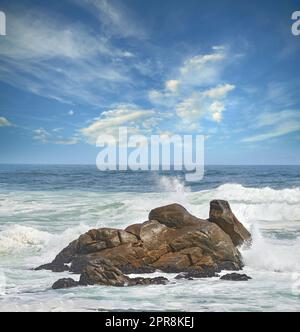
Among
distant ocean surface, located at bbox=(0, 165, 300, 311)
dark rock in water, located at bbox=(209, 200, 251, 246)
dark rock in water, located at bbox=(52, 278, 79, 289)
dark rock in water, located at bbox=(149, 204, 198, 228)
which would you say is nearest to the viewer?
distant ocean surface, located at bbox=(0, 165, 300, 311)

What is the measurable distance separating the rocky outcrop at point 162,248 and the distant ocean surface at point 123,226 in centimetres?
67

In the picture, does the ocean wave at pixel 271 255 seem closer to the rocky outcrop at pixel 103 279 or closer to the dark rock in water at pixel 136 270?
the dark rock in water at pixel 136 270

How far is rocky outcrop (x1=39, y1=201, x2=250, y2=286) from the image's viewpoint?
34.3 ft

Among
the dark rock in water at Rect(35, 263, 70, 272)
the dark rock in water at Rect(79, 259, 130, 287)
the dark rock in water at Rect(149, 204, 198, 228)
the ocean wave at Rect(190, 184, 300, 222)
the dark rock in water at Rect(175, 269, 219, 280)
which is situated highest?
the dark rock in water at Rect(149, 204, 198, 228)

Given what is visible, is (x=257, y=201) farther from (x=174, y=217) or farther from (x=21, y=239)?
Result: (x=21, y=239)

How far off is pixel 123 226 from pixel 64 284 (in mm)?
6827

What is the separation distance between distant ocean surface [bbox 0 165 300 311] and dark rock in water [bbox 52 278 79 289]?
223mm

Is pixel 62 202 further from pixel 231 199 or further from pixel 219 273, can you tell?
pixel 219 273

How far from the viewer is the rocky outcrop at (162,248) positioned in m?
10.5

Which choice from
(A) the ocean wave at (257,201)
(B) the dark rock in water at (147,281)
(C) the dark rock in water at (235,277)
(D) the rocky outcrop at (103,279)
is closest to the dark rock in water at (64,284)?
(D) the rocky outcrop at (103,279)

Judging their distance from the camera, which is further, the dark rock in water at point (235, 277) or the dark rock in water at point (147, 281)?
the dark rock in water at point (235, 277)

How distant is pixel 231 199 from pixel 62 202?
10.2m

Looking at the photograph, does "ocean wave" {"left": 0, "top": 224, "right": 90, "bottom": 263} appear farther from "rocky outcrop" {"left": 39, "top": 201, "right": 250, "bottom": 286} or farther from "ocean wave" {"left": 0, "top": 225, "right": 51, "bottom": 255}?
"rocky outcrop" {"left": 39, "top": 201, "right": 250, "bottom": 286}

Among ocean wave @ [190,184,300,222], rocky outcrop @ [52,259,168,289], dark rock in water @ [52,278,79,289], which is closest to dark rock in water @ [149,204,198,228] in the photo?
rocky outcrop @ [52,259,168,289]
